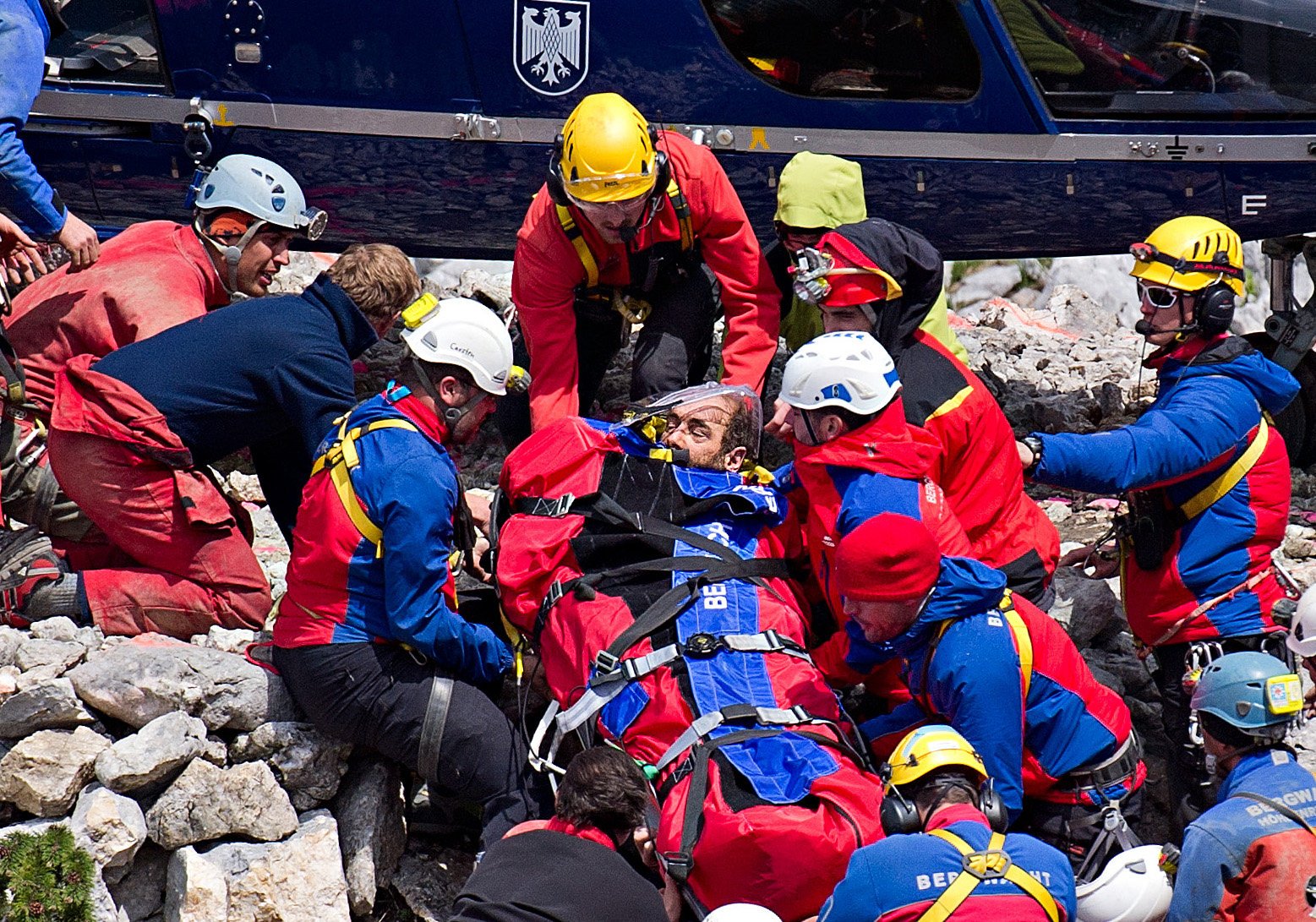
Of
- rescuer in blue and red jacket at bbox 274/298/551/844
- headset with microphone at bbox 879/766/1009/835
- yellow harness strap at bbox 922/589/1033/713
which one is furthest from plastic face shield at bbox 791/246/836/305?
headset with microphone at bbox 879/766/1009/835

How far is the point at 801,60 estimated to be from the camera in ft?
21.4

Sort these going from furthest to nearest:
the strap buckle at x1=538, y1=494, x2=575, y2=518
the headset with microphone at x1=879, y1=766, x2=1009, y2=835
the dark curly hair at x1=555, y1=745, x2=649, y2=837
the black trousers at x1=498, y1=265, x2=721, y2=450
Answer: the black trousers at x1=498, y1=265, x2=721, y2=450
the strap buckle at x1=538, y1=494, x2=575, y2=518
the dark curly hair at x1=555, y1=745, x2=649, y2=837
the headset with microphone at x1=879, y1=766, x2=1009, y2=835

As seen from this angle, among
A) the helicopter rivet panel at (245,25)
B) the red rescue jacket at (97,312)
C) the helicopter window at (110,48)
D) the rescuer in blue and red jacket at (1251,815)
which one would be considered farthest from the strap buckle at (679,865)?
the helicopter window at (110,48)

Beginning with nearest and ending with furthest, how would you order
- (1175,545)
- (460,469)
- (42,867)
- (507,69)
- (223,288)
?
(42,867) → (1175,545) → (223,288) → (507,69) → (460,469)

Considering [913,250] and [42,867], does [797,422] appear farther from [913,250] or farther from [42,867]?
[42,867]

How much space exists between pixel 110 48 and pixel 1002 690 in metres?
4.97

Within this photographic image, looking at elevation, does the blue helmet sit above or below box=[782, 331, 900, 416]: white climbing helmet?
below

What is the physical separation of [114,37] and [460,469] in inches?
97.7

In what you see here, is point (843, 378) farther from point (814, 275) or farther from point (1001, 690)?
point (1001, 690)

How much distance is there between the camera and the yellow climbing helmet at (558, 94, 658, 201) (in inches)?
208

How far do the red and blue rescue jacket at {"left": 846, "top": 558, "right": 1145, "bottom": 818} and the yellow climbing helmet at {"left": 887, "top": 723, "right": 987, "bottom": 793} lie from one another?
300mm

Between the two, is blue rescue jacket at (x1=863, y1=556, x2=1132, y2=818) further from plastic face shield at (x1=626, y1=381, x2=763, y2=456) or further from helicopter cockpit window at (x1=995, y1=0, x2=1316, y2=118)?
helicopter cockpit window at (x1=995, y1=0, x2=1316, y2=118)

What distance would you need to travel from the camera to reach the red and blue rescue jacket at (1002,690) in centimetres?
403

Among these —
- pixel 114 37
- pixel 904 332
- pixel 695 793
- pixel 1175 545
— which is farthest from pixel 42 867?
pixel 114 37
